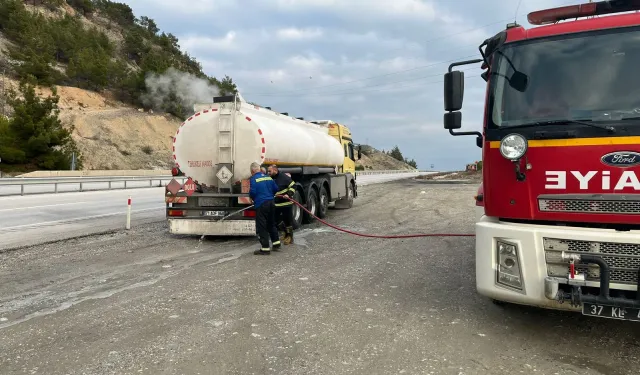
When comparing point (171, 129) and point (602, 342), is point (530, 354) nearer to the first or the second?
point (602, 342)

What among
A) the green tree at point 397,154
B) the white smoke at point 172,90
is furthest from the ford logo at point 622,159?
the green tree at point 397,154

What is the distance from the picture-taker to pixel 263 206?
27.1 feet

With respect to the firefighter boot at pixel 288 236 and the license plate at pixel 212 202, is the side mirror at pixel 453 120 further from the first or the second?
the license plate at pixel 212 202

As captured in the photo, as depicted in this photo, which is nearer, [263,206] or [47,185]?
[263,206]

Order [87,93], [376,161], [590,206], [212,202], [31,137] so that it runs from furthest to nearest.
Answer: [376,161] → [87,93] → [31,137] → [212,202] → [590,206]

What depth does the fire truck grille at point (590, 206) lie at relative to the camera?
3736 mm

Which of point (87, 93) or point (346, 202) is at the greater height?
point (87, 93)

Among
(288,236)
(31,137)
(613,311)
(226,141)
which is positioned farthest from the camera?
(31,137)

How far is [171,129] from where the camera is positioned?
5519 cm

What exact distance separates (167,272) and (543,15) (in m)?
5.95

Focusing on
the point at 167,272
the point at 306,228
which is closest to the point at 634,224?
the point at 167,272

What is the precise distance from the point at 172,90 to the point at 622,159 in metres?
57.9

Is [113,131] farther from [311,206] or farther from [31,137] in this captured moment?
[311,206]

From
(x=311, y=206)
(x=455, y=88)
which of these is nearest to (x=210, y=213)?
(x=311, y=206)
